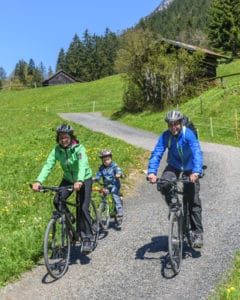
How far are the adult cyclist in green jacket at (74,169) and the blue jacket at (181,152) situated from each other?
1238 mm

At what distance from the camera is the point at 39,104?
220 feet

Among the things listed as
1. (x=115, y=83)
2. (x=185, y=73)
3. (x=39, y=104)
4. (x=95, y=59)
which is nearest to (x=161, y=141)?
(x=185, y=73)

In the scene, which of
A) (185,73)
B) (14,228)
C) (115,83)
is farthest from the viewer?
(115,83)

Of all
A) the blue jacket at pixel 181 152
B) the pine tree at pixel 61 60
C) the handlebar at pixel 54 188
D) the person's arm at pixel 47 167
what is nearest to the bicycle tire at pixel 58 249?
the handlebar at pixel 54 188

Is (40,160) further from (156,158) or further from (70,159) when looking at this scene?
(156,158)

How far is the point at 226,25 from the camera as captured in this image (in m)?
79.1

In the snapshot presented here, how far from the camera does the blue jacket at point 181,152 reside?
289 inches

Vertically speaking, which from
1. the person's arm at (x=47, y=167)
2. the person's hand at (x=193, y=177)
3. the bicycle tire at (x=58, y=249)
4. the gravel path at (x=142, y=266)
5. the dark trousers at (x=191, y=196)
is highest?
the person's arm at (x=47, y=167)

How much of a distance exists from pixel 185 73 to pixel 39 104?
32.0 m

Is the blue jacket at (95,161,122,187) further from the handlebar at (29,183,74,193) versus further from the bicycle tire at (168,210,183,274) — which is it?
the bicycle tire at (168,210,183,274)

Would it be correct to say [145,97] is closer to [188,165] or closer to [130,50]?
[130,50]

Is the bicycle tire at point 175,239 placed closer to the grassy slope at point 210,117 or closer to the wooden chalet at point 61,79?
the grassy slope at point 210,117

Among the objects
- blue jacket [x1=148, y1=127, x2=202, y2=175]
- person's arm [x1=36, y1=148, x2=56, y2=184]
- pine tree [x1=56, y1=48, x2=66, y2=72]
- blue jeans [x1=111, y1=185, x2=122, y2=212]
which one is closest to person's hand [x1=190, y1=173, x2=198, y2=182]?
blue jacket [x1=148, y1=127, x2=202, y2=175]

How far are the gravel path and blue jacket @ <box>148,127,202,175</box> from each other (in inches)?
64.5
